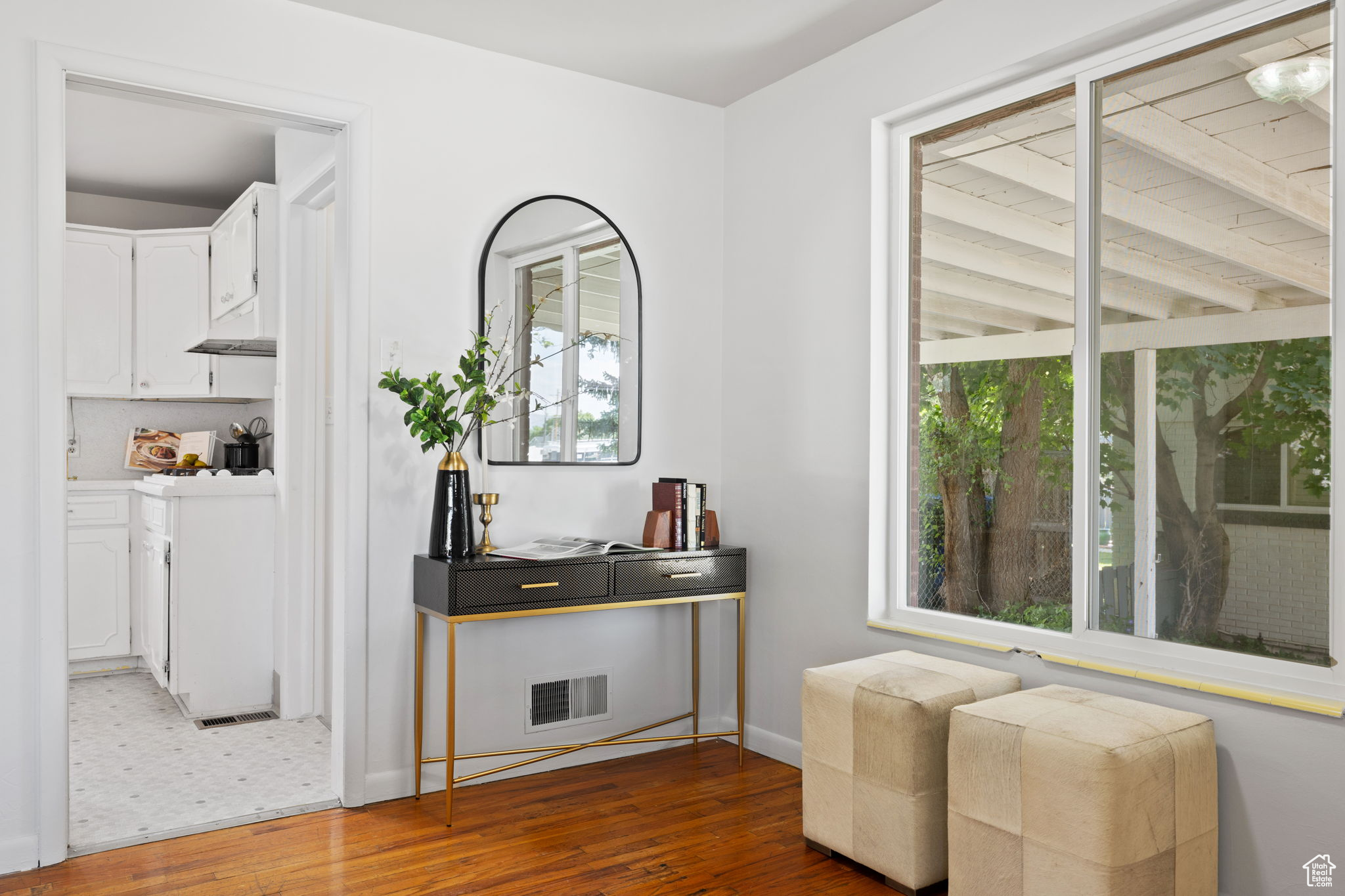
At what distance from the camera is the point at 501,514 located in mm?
3307

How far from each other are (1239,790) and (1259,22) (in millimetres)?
1780

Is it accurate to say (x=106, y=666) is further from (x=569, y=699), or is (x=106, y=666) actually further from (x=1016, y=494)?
(x=1016, y=494)

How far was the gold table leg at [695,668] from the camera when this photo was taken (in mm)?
3602

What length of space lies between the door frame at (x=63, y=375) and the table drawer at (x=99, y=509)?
2.33 meters

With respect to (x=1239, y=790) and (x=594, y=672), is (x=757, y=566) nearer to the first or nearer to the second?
(x=594, y=672)

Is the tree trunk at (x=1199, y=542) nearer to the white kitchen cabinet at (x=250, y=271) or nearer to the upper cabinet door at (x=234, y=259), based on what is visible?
the white kitchen cabinet at (x=250, y=271)

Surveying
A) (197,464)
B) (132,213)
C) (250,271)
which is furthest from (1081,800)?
(132,213)

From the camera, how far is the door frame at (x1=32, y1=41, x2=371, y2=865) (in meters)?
2.53

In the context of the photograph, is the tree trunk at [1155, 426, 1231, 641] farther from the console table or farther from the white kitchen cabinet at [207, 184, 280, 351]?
the white kitchen cabinet at [207, 184, 280, 351]

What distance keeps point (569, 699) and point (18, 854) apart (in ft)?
5.39

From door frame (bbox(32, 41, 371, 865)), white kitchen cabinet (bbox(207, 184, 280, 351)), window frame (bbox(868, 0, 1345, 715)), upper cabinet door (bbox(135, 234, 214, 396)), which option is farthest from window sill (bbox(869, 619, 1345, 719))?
upper cabinet door (bbox(135, 234, 214, 396))

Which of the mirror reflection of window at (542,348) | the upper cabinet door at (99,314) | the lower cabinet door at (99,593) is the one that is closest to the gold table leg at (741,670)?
the mirror reflection of window at (542,348)

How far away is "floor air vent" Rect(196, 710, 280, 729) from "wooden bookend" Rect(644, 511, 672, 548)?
1.85 metres

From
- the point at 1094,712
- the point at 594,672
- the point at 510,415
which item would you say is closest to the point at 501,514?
the point at 510,415
